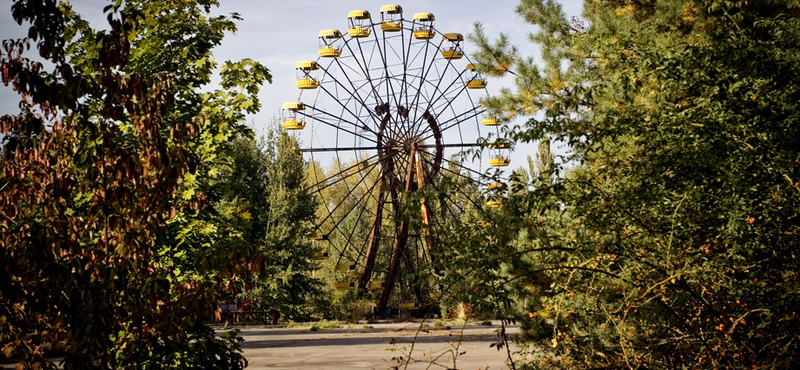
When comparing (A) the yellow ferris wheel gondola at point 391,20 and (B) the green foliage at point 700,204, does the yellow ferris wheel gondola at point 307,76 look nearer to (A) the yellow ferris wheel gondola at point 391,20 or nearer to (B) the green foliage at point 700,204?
(A) the yellow ferris wheel gondola at point 391,20

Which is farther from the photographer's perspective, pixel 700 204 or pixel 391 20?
pixel 391 20

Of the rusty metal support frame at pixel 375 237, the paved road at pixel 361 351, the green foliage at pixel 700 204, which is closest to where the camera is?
the green foliage at pixel 700 204

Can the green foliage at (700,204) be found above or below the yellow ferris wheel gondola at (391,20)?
below

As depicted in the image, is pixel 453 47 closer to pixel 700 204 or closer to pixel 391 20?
pixel 391 20

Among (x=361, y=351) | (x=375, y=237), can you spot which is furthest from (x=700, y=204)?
(x=375, y=237)

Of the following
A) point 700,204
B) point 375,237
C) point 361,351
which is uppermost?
point 375,237

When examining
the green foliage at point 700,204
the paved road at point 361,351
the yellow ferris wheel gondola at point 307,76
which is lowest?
the paved road at point 361,351

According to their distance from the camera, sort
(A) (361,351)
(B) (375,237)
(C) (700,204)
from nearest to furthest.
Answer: (C) (700,204), (A) (361,351), (B) (375,237)

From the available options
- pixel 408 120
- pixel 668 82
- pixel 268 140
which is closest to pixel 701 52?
pixel 668 82

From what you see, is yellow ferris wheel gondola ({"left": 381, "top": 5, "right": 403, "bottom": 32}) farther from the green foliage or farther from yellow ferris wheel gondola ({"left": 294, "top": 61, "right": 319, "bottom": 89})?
the green foliage

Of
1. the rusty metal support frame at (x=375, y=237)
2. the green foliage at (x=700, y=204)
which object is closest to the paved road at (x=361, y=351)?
the rusty metal support frame at (x=375, y=237)

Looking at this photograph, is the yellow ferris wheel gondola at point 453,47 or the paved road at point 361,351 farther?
the yellow ferris wheel gondola at point 453,47

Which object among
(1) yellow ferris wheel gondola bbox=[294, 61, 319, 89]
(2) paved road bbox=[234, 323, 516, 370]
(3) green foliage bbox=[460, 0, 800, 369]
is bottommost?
(2) paved road bbox=[234, 323, 516, 370]

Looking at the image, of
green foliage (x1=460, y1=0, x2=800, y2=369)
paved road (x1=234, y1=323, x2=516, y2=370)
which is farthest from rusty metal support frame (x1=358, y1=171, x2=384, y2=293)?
green foliage (x1=460, y1=0, x2=800, y2=369)
